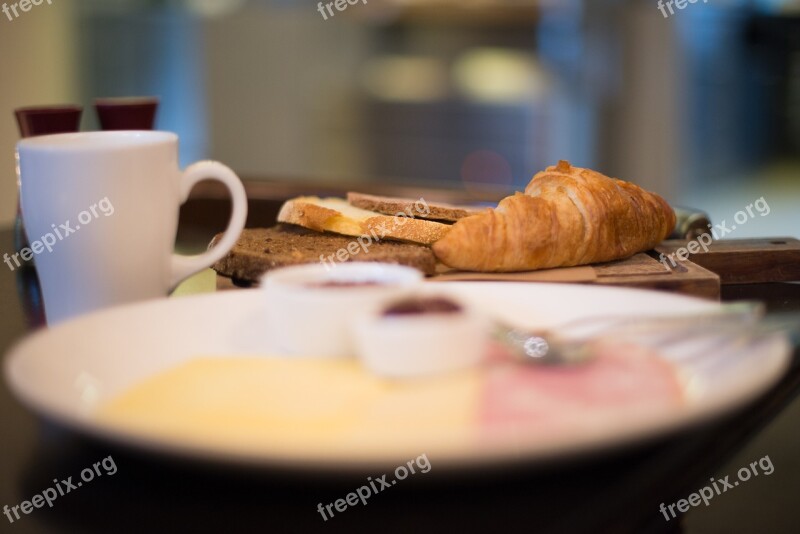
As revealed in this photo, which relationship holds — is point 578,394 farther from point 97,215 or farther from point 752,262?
point 752,262

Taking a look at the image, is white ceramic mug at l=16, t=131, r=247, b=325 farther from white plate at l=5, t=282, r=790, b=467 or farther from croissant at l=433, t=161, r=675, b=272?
croissant at l=433, t=161, r=675, b=272

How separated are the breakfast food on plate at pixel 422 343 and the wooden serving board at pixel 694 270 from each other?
1.47 ft

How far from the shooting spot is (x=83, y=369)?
2.76 ft

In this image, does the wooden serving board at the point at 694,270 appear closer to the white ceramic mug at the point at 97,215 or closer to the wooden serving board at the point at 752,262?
the wooden serving board at the point at 752,262

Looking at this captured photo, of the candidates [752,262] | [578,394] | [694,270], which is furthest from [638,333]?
[752,262]

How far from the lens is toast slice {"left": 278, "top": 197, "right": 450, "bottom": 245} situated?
4.63 feet

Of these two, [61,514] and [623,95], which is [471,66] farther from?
[61,514]

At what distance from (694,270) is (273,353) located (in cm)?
67

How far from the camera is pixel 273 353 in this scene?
0.92 metres

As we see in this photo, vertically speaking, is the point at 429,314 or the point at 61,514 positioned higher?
the point at 429,314

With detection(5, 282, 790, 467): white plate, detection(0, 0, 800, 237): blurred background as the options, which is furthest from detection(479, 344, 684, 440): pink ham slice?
detection(0, 0, 800, 237): blurred background

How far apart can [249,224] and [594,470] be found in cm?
120

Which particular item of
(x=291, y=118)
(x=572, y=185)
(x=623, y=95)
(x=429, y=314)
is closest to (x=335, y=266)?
(x=429, y=314)

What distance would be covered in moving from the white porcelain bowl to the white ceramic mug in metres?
0.25
